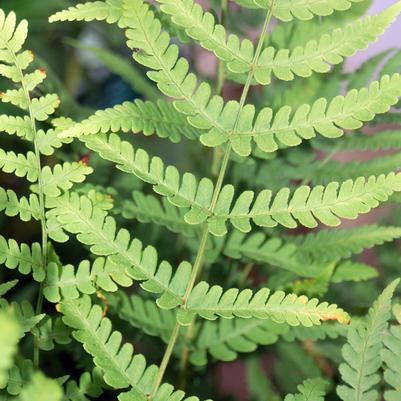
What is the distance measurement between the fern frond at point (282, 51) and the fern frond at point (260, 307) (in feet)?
0.70

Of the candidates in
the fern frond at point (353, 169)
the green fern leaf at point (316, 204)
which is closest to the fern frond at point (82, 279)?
the green fern leaf at point (316, 204)

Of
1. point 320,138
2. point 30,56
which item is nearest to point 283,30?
point 320,138

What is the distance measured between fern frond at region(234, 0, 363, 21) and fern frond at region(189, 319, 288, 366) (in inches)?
14.6

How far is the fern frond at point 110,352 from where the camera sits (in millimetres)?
632

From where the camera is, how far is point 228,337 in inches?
34.3

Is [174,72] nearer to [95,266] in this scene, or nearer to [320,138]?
[95,266]

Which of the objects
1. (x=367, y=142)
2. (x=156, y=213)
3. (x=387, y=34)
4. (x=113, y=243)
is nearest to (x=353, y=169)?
(x=367, y=142)

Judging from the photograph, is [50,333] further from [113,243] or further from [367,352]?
[367,352]

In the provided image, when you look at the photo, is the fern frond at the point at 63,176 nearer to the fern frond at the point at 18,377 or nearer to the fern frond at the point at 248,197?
the fern frond at the point at 248,197

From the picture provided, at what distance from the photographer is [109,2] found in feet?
2.36

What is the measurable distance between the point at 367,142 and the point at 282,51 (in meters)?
0.29

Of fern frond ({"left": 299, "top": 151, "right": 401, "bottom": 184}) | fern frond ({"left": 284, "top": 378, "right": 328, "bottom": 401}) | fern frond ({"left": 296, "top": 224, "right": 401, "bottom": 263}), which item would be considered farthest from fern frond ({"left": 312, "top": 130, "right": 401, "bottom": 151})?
fern frond ({"left": 284, "top": 378, "right": 328, "bottom": 401})

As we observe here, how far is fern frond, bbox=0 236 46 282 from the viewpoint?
0.67 metres

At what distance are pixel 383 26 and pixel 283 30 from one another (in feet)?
0.90
